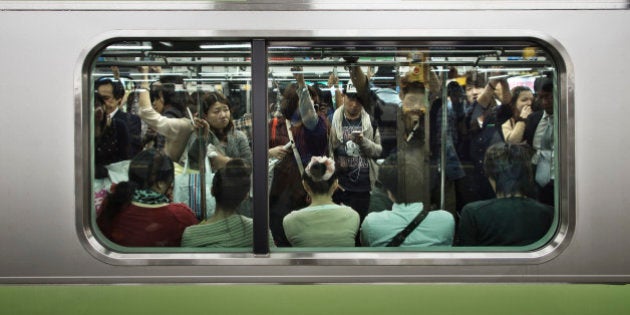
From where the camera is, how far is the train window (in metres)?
2.97

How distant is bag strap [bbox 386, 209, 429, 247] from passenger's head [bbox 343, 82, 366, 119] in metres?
0.60

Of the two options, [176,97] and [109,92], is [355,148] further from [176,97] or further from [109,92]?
[109,92]

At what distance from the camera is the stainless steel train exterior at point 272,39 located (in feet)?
9.33

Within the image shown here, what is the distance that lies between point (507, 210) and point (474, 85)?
2.14 feet

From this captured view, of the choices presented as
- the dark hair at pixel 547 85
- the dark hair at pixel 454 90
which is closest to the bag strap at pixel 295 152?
the dark hair at pixel 454 90

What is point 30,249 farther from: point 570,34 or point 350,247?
point 570,34

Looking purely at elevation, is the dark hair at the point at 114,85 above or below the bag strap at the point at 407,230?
above

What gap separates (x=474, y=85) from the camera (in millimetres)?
3098

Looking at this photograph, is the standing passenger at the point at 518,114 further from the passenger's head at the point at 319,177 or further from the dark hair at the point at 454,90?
the passenger's head at the point at 319,177

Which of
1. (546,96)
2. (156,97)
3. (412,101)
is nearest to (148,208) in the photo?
(156,97)

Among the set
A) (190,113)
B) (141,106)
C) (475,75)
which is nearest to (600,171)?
(475,75)

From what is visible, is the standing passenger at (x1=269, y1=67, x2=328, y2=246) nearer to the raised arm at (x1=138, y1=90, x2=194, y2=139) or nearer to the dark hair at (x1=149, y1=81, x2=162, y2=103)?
the raised arm at (x1=138, y1=90, x2=194, y2=139)

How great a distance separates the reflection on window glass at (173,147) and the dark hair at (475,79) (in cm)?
110

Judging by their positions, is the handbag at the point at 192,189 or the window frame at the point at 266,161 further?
the handbag at the point at 192,189
